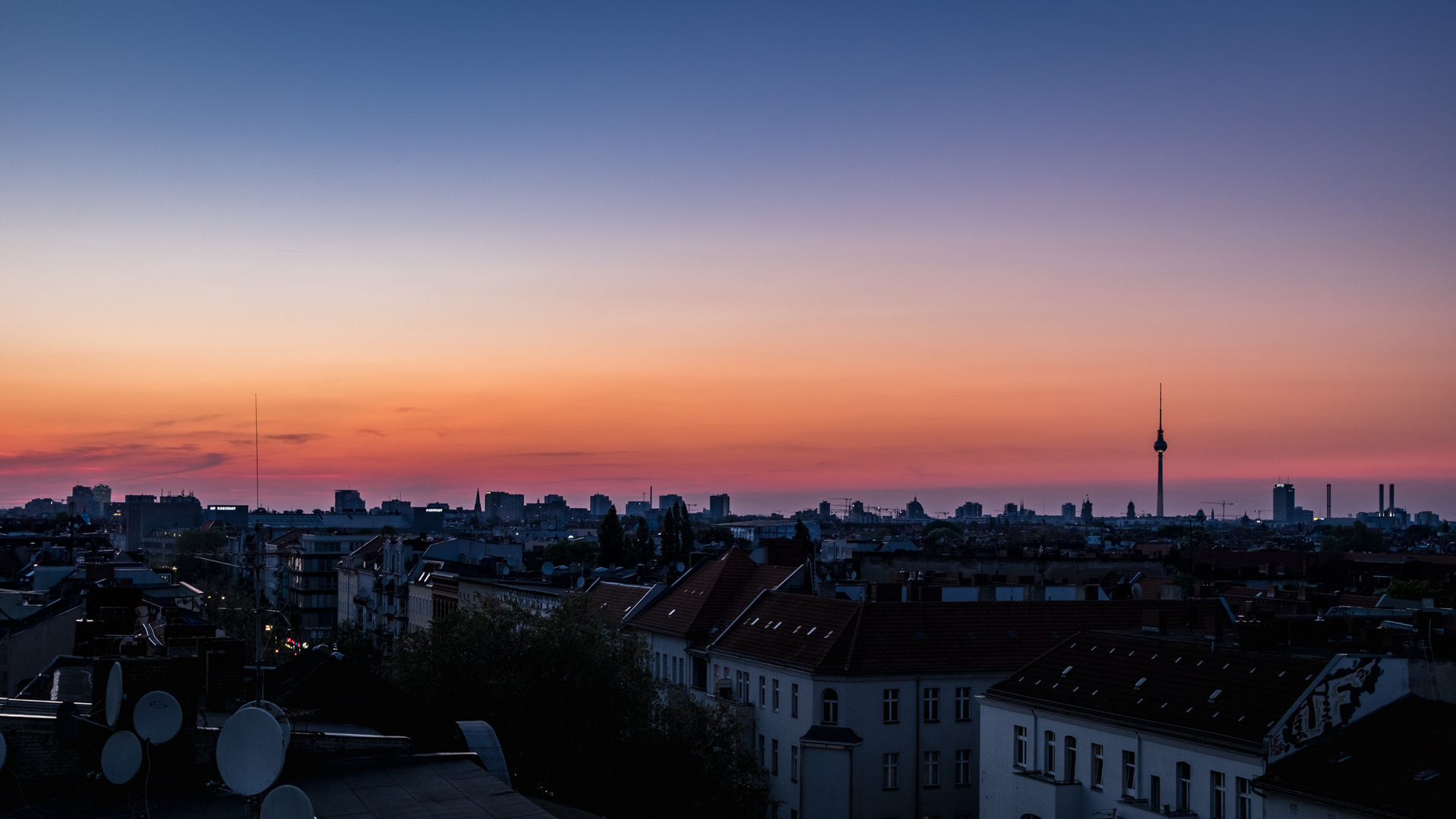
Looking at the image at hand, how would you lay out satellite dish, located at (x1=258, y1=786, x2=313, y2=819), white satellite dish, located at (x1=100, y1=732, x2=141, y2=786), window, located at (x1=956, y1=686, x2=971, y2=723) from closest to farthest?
1. satellite dish, located at (x1=258, y1=786, x2=313, y2=819)
2. white satellite dish, located at (x1=100, y1=732, x2=141, y2=786)
3. window, located at (x1=956, y1=686, x2=971, y2=723)

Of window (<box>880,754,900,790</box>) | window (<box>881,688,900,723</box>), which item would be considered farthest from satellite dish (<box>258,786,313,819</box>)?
window (<box>881,688,900,723</box>)

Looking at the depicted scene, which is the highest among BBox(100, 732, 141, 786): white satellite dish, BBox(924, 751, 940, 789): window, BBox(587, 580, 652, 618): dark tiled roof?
BBox(100, 732, 141, 786): white satellite dish

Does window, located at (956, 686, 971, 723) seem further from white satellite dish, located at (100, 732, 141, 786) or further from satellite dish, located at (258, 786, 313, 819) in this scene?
satellite dish, located at (258, 786, 313, 819)

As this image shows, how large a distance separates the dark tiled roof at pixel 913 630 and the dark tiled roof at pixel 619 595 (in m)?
13.6

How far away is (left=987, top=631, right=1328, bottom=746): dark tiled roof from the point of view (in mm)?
36625

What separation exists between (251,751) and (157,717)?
3842 millimetres

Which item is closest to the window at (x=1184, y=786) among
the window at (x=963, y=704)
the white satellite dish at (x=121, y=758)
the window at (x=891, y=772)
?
the window at (x=891, y=772)

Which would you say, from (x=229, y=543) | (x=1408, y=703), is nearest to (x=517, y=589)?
(x=1408, y=703)

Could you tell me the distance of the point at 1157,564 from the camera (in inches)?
4951

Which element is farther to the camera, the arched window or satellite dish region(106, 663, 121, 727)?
the arched window

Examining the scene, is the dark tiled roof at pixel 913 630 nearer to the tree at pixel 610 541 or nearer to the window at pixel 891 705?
the window at pixel 891 705

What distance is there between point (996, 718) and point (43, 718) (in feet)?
109

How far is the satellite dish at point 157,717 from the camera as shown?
20875 mm

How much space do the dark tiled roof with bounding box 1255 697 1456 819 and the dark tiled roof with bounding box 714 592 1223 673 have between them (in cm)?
1629
